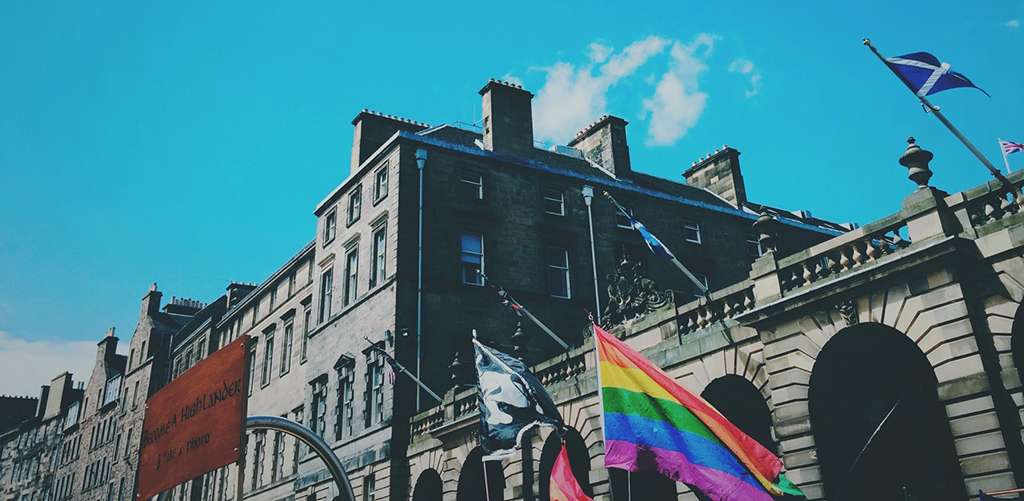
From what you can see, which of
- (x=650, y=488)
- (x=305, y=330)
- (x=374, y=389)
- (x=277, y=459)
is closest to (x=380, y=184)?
(x=374, y=389)

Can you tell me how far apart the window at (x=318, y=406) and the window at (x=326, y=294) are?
10.2ft

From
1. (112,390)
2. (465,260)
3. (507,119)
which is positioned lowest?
(465,260)

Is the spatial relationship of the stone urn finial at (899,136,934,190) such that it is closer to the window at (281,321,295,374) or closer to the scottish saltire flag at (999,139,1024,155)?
the scottish saltire flag at (999,139,1024,155)

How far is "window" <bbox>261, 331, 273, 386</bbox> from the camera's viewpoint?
151 ft

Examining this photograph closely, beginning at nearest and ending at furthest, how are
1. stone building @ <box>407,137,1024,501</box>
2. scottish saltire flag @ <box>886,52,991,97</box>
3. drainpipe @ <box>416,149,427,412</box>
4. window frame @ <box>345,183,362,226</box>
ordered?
stone building @ <box>407,137,1024,501</box> → scottish saltire flag @ <box>886,52,991,97</box> → drainpipe @ <box>416,149,427,412</box> → window frame @ <box>345,183,362,226</box>

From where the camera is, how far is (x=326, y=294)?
39.4m

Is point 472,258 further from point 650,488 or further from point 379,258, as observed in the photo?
point 650,488

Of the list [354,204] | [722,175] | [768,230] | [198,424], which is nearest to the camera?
[198,424]

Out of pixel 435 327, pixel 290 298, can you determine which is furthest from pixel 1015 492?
pixel 290 298

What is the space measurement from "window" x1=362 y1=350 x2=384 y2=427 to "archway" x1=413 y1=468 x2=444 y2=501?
12.6 feet

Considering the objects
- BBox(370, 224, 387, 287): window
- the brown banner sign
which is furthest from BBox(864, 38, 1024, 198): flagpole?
BBox(370, 224, 387, 287): window

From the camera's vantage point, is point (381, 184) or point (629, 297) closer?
point (629, 297)

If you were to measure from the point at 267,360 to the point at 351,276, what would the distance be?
42.0 feet

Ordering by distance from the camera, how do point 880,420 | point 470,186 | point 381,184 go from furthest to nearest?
point 381,184 → point 470,186 → point 880,420
